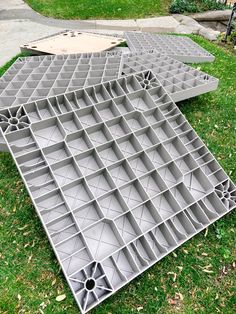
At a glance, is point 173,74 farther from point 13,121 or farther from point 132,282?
point 132,282

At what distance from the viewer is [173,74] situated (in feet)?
28.6

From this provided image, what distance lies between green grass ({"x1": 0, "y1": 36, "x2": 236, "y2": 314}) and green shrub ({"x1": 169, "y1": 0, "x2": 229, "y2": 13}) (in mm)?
14830

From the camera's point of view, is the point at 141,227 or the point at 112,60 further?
the point at 112,60

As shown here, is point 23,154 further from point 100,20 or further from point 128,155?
point 100,20

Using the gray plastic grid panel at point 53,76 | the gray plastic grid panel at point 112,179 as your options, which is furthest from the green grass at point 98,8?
the gray plastic grid panel at point 112,179

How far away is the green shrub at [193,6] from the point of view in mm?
17261

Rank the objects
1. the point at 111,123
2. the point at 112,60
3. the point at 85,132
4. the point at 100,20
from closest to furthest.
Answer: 1. the point at 85,132
2. the point at 111,123
3. the point at 112,60
4. the point at 100,20

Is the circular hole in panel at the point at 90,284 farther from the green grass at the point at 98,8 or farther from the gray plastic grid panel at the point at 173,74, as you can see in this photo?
the green grass at the point at 98,8

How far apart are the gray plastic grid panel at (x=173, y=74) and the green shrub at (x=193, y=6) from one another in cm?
897

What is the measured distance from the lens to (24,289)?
16.6ft

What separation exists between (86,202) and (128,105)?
8.26ft

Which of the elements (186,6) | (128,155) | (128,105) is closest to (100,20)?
(186,6)

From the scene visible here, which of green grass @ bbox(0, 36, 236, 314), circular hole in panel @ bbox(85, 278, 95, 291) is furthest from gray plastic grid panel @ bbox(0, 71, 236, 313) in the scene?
green grass @ bbox(0, 36, 236, 314)

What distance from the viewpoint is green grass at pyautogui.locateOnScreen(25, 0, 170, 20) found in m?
16.2
